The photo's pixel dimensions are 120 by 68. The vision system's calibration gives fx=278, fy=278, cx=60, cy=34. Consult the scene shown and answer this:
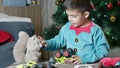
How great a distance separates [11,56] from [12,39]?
0.20 m

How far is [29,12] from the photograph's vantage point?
3.52 meters

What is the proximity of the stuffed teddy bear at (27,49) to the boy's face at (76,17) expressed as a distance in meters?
0.23

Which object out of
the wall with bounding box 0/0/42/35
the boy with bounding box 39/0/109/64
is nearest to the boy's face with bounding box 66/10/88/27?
the boy with bounding box 39/0/109/64

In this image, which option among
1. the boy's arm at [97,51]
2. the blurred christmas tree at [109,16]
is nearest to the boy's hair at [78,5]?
the boy's arm at [97,51]

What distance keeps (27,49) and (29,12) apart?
184 cm

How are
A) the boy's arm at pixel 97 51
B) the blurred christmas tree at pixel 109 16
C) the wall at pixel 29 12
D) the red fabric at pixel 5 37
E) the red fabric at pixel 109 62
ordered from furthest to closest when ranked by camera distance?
the wall at pixel 29 12 < the blurred christmas tree at pixel 109 16 < the red fabric at pixel 5 37 < the boy's arm at pixel 97 51 < the red fabric at pixel 109 62

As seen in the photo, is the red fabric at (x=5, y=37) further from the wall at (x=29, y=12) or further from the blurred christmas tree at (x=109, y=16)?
the wall at (x=29, y=12)

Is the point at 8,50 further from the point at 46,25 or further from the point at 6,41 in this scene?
the point at 46,25

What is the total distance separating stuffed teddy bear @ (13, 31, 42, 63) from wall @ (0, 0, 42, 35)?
1458mm

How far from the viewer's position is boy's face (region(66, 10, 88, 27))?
1.53 meters

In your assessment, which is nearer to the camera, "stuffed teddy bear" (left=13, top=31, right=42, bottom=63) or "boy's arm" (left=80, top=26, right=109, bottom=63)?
"boy's arm" (left=80, top=26, right=109, bottom=63)

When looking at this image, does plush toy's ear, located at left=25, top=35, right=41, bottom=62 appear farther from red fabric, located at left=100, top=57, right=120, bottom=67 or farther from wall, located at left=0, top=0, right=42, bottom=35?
wall, located at left=0, top=0, right=42, bottom=35

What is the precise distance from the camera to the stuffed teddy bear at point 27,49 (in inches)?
63.4

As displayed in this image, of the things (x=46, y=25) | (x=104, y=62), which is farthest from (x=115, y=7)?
(x=104, y=62)
